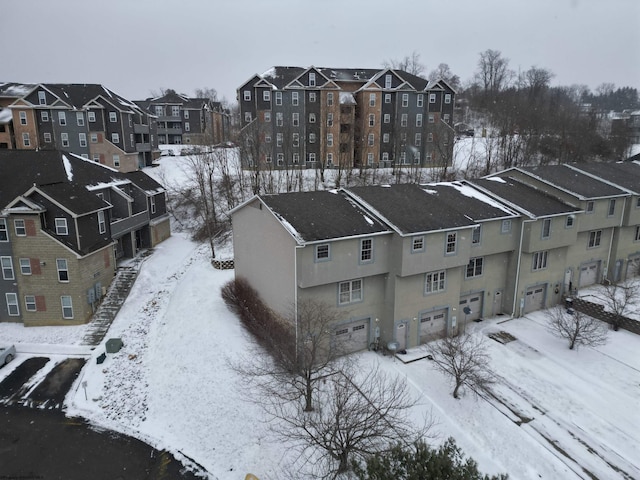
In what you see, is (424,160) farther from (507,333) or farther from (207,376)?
(207,376)

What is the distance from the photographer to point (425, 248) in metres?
24.2

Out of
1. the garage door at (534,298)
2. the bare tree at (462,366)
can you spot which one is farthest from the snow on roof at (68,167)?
the garage door at (534,298)

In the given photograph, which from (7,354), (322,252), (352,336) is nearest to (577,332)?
(352,336)

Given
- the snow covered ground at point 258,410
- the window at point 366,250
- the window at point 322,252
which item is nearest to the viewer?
the snow covered ground at point 258,410

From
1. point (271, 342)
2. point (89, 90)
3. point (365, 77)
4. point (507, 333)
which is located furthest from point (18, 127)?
point (507, 333)

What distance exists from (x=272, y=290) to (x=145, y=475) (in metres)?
11.5

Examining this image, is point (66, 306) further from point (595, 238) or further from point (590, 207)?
point (595, 238)

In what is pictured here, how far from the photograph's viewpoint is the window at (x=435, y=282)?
84.3 feet

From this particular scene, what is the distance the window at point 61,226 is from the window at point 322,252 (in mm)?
17258

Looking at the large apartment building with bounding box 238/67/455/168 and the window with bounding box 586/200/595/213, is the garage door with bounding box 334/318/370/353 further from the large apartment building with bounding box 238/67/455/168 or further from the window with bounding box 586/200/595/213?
the large apartment building with bounding box 238/67/455/168

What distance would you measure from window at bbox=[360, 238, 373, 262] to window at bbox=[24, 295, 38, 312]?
21.8 m

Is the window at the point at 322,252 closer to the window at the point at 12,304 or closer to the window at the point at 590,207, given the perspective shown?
the window at the point at 12,304

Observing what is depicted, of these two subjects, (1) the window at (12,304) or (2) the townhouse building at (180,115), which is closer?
(1) the window at (12,304)

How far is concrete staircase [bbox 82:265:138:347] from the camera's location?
26.7m
